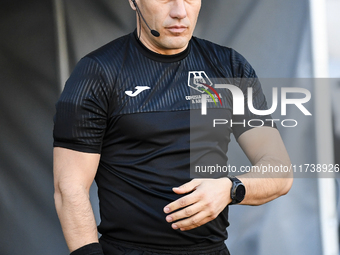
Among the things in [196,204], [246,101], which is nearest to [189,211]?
[196,204]

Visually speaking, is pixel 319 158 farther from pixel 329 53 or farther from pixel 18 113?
pixel 18 113

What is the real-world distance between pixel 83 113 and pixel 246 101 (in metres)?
0.75

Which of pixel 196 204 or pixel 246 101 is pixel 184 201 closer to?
pixel 196 204

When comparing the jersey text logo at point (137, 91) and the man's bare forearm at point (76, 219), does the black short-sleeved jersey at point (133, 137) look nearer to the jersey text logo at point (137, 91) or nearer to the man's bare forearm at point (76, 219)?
the jersey text logo at point (137, 91)

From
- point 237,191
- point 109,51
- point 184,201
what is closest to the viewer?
point 184,201

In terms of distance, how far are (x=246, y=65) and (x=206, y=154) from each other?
0.49 meters

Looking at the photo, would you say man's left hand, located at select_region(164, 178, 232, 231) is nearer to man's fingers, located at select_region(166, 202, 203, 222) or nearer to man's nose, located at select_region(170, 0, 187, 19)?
man's fingers, located at select_region(166, 202, 203, 222)

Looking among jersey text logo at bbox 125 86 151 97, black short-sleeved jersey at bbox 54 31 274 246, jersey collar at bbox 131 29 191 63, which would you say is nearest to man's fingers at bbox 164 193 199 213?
black short-sleeved jersey at bbox 54 31 274 246

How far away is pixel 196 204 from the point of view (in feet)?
4.87

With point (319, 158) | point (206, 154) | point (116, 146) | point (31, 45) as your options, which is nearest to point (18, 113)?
point (31, 45)

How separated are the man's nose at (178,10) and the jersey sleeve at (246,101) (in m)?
0.34

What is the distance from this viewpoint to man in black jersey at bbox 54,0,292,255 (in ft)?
5.07

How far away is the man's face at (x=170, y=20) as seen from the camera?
1.70 meters

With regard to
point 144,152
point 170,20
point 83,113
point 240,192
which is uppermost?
point 170,20
